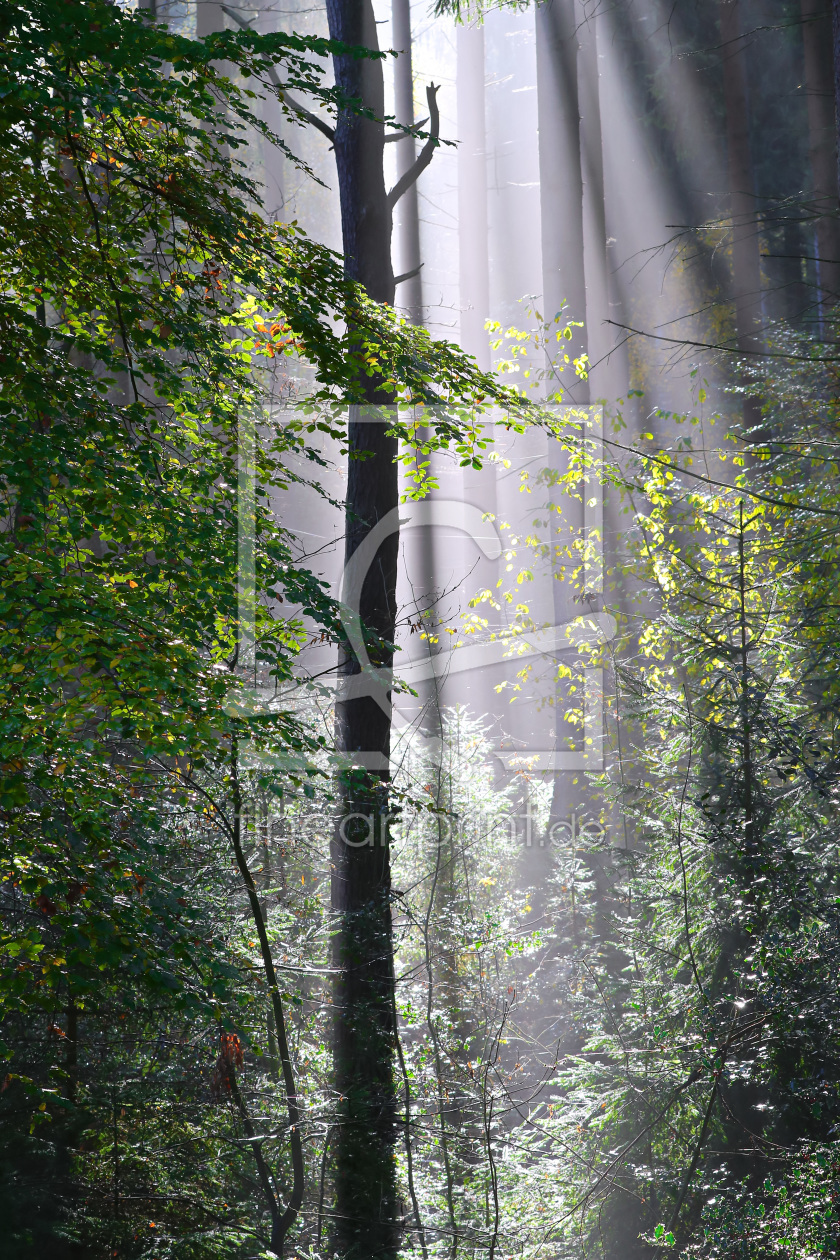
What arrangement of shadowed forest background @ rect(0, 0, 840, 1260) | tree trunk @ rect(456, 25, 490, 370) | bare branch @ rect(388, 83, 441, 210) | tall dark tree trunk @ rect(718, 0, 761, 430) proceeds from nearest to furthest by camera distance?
1. shadowed forest background @ rect(0, 0, 840, 1260)
2. bare branch @ rect(388, 83, 441, 210)
3. tall dark tree trunk @ rect(718, 0, 761, 430)
4. tree trunk @ rect(456, 25, 490, 370)

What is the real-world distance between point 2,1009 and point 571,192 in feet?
36.5

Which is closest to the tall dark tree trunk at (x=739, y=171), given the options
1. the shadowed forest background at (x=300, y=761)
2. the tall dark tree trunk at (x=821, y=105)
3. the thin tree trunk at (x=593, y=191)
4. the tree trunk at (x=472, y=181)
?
the shadowed forest background at (x=300, y=761)

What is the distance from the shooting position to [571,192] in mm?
10680

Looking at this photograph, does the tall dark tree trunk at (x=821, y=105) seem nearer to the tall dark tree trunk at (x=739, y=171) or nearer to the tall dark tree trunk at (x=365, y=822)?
the tall dark tree trunk at (x=739, y=171)

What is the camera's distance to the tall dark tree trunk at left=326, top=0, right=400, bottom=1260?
15.3 ft

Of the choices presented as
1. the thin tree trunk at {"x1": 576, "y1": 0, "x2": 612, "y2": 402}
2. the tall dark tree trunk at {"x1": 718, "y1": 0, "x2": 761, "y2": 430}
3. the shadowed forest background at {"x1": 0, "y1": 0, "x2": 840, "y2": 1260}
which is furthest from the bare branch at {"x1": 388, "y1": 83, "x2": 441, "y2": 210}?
the thin tree trunk at {"x1": 576, "y1": 0, "x2": 612, "y2": 402}

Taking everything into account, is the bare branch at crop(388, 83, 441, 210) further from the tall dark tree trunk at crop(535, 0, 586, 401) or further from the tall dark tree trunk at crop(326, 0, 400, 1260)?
the tall dark tree trunk at crop(535, 0, 586, 401)

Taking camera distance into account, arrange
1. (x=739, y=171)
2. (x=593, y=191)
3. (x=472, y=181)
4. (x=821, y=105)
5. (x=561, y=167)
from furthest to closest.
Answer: (x=472, y=181)
(x=593, y=191)
(x=561, y=167)
(x=739, y=171)
(x=821, y=105)

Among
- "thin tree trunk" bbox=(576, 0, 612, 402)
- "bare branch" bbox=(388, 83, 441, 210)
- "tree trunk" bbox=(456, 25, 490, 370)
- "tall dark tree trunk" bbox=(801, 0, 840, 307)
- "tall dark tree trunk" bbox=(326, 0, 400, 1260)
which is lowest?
"tall dark tree trunk" bbox=(326, 0, 400, 1260)

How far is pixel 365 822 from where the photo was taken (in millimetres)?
5422

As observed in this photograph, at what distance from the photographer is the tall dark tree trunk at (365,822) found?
467cm

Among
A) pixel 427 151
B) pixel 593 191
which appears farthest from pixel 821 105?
pixel 427 151

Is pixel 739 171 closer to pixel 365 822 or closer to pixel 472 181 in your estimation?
pixel 365 822

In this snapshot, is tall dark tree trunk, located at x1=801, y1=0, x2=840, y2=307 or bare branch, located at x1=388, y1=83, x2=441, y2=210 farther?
tall dark tree trunk, located at x1=801, y1=0, x2=840, y2=307
